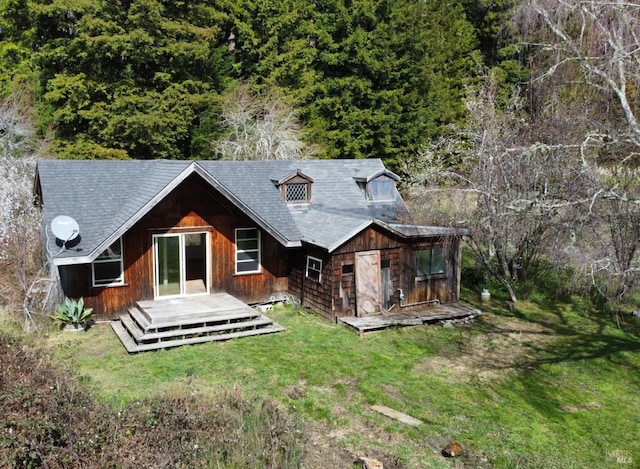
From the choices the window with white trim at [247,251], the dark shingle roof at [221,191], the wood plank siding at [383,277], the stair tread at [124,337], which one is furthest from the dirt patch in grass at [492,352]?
the stair tread at [124,337]

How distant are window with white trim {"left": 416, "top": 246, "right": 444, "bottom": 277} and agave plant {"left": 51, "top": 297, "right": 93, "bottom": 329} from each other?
9.13 meters

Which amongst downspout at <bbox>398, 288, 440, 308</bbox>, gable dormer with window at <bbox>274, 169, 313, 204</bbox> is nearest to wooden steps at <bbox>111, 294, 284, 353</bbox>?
downspout at <bbox>398, 288, 440, 308</bbox>

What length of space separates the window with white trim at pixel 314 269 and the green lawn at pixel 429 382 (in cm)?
114

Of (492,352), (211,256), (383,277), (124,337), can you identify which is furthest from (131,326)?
(492,352)

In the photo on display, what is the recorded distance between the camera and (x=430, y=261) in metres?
16.7

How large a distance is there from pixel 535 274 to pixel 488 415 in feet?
36.8

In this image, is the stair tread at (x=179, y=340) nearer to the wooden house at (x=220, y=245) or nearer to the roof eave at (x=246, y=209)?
the wooden house at (x=220, y=245)

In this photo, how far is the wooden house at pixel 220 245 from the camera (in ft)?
46.9

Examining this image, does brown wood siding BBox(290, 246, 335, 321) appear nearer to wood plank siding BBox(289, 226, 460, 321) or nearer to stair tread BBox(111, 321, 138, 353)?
wood plank siding BBox(289, 226, 460, 321)

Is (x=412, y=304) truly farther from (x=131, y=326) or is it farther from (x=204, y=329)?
(x=131, y=326)

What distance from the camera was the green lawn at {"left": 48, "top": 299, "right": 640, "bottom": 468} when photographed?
9.07 meters

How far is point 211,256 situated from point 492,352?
8010 millimetres

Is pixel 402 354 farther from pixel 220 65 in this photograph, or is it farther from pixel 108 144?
pixel 220 65

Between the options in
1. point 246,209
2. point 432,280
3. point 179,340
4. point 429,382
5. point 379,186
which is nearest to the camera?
point 429,382
